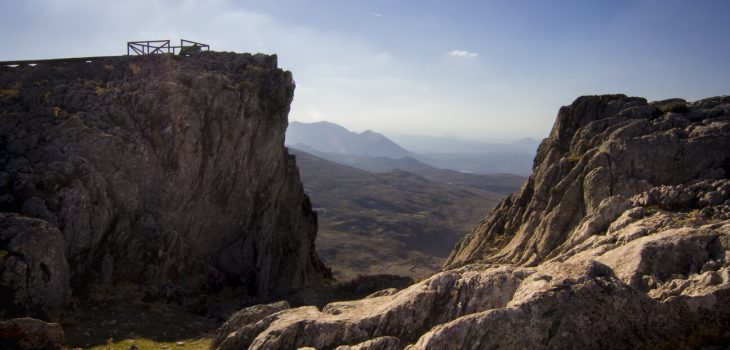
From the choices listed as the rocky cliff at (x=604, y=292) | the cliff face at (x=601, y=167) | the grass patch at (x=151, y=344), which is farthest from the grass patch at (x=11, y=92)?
the cliff face at (x=601, y=167)

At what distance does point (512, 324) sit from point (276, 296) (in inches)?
1387

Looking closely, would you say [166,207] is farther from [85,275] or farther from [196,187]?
[85,275]

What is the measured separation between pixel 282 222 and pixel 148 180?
17203 millimetres

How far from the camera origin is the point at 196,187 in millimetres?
43562

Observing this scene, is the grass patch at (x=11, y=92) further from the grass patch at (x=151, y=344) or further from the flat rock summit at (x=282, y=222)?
Answer: the grass patch at (x=151, y=344)

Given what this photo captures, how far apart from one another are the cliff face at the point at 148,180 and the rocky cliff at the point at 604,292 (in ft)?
44.3

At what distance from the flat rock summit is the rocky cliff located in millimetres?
70

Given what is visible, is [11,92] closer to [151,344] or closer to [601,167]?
[151,344]

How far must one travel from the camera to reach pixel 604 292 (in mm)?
15305

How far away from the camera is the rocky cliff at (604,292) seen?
14766 mm

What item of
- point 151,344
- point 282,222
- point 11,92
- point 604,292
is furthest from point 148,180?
point 604,292

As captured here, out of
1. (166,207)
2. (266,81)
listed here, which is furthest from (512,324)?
(266,81)

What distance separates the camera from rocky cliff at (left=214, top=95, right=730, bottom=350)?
14766mm


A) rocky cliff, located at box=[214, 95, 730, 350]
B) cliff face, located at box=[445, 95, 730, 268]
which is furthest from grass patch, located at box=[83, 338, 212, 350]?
cliff face, located at box=[445, 95, 730, 268]
